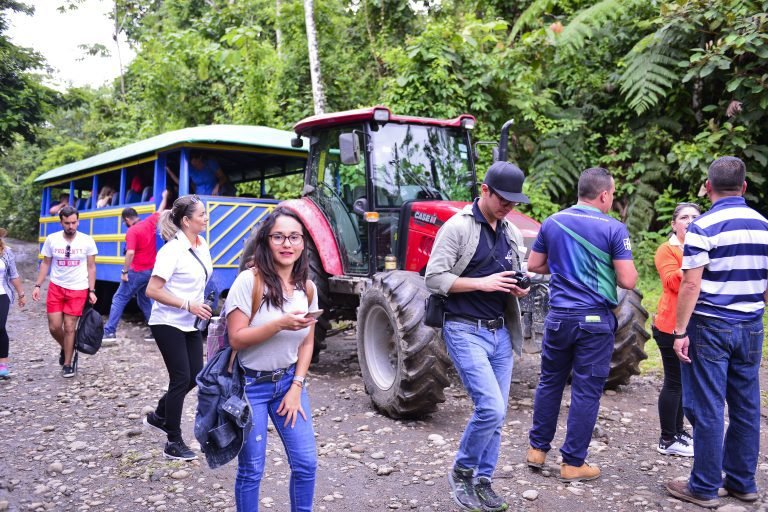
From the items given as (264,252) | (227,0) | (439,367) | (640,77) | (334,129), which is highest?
(227,0)

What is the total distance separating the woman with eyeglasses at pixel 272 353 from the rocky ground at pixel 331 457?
1.06m

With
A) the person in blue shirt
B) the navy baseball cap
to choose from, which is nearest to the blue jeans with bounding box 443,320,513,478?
the navy baseball cap

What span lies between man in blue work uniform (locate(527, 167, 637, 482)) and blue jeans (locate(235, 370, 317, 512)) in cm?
175

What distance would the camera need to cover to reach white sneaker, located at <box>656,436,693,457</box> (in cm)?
455

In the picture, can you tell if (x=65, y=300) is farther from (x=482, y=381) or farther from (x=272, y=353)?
(x=482, y=381)

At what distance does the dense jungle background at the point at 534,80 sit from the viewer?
33.0ft

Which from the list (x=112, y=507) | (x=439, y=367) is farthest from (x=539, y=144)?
(x=112, y=507)

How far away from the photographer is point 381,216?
6.27 m

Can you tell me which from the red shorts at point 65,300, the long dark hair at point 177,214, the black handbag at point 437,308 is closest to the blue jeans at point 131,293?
the red shorts at point 65,300

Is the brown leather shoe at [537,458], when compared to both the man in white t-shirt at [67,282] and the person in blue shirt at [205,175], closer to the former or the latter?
the man in white t-shirt at [67,282]

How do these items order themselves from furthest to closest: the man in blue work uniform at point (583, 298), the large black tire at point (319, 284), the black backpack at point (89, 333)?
the large black tire at point (319, 284) → the black backpack at point (89, 333) → the man in blue work uniform at point (583, 298)

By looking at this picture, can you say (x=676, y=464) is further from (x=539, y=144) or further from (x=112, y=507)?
(x=539, y=144)

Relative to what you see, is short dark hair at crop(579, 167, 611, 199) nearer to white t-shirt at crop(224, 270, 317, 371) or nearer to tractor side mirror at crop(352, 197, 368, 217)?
white t-shirt at crop(224, 270, 317, 371)

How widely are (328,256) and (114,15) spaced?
24719 millimetres
